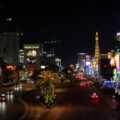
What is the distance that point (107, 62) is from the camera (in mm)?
151375

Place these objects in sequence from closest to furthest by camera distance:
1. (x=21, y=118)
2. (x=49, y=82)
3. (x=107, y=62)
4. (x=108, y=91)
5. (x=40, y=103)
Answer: (x=21, y=118) → (x=40, y=103) → (x=49, y=82) → (x=108, y=91) → (x=107, y=62)

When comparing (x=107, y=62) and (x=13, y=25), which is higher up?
(x=13, y=25)

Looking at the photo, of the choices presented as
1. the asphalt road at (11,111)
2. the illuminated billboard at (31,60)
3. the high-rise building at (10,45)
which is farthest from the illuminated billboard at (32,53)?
the asphalt road at (11,111)

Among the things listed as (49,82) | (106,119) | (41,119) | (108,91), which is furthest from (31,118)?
(108,91)

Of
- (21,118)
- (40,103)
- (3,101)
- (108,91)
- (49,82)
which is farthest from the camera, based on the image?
(108,91)

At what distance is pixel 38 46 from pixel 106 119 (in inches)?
6126

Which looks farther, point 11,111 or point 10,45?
point 10,45

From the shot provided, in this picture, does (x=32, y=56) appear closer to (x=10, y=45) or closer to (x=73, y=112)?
(x=10, y=45)

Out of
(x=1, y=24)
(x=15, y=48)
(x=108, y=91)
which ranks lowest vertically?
(x=108, y=91)

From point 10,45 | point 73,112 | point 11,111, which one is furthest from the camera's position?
point 10,45

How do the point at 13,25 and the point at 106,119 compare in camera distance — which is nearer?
the point at 106,119

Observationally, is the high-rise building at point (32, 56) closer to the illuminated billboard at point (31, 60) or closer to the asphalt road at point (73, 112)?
the illuminated billboard at point (31, 60)

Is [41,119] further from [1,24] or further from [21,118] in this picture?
[1,24]

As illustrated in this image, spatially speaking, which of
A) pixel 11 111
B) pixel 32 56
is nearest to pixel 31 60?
pixel 32 56
